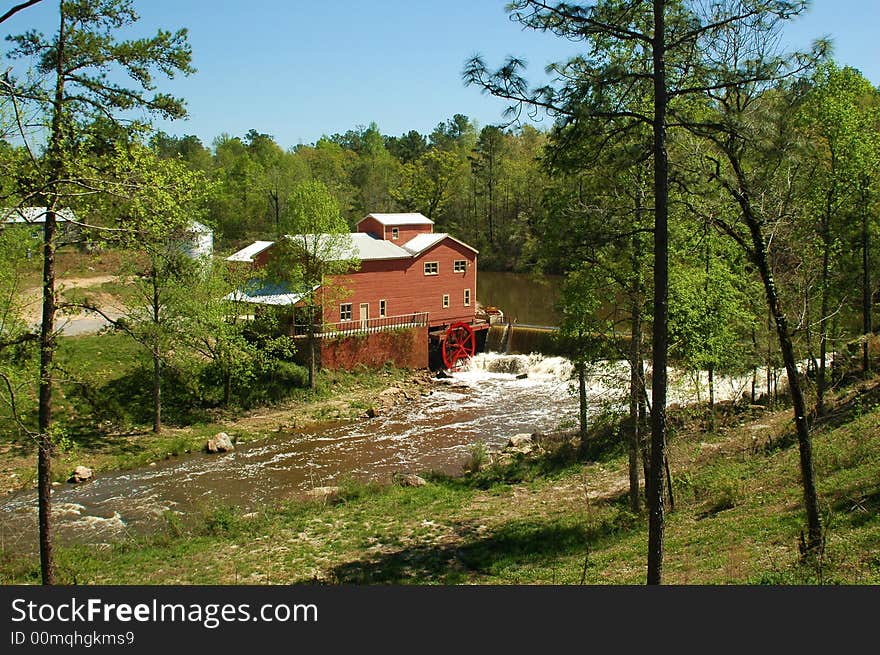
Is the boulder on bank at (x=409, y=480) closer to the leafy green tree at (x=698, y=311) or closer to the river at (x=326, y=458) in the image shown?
the river at (x=326, y=458)

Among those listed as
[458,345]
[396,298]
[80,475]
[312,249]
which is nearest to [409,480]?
[80,475]

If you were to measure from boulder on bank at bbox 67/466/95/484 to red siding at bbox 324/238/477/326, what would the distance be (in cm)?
1433

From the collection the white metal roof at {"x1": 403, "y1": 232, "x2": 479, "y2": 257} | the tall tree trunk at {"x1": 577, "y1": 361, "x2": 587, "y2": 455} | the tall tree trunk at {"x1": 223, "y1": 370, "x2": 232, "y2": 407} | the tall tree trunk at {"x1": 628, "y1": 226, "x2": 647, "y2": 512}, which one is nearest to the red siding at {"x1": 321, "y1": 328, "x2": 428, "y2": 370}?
the white metal roof at {"x1": 403, "y1": 232, "x2": 479, "y2": 257}

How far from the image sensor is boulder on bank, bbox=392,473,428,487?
2055cm

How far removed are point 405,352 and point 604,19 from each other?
29059 millimetres

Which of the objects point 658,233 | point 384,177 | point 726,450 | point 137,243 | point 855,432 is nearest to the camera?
point 658,233

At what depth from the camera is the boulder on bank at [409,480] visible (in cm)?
2055

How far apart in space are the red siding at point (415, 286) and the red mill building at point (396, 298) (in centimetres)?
5

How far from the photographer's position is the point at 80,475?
21.7 m

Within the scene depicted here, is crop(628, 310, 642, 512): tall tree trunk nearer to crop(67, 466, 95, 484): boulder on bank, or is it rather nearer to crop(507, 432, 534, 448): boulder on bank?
crop(507, 432, 534, 448): boulder on bank

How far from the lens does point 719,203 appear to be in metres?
9.55

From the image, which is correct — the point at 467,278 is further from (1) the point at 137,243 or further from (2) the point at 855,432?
(1) the point at 137,243

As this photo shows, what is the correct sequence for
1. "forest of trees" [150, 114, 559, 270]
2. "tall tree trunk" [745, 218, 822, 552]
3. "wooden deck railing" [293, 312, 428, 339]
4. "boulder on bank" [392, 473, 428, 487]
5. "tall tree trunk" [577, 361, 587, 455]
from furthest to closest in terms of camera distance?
"forest of trees" [150, 114, 559, 270], "wooden deck railing" [293, 312, 428, 339], "boulder on bank" [392, 473, 428, 487], "tall tree trunk" [577, 361, 587, 455], "tall tree trunk" [745, 218, 822, 552]

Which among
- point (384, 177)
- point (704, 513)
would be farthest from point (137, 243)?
point (384, 177)
